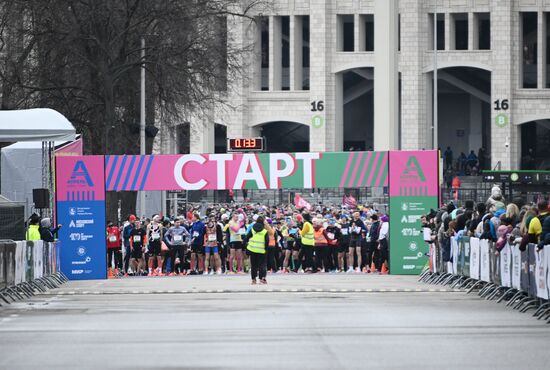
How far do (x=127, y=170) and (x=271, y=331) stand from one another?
20.6 meters

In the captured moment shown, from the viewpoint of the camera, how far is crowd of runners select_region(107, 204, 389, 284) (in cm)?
4238

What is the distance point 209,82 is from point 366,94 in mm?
53274

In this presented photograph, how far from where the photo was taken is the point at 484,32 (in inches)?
3718

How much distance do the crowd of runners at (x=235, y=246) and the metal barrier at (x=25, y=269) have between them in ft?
22.2

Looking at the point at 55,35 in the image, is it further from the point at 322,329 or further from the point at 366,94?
the point at 366,94

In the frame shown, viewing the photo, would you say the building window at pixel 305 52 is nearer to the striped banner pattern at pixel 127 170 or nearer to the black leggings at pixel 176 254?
the black leggings at pixel 176 254

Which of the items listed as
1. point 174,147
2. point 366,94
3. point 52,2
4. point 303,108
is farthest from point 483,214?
point 366,94

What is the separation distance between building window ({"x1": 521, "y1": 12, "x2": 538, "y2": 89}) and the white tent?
6322 centimetres

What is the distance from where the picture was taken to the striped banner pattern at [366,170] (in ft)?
130

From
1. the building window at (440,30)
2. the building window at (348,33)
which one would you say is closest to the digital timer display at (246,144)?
the building window at (440,30)

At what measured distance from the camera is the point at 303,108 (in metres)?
92.8

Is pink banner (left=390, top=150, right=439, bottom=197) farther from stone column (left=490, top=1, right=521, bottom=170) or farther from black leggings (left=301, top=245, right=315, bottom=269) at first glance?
stone column (left=490, top=1, right=521, bottom=170)

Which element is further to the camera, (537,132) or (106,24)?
(537,132)

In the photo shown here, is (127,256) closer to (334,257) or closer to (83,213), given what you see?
(83,213)
